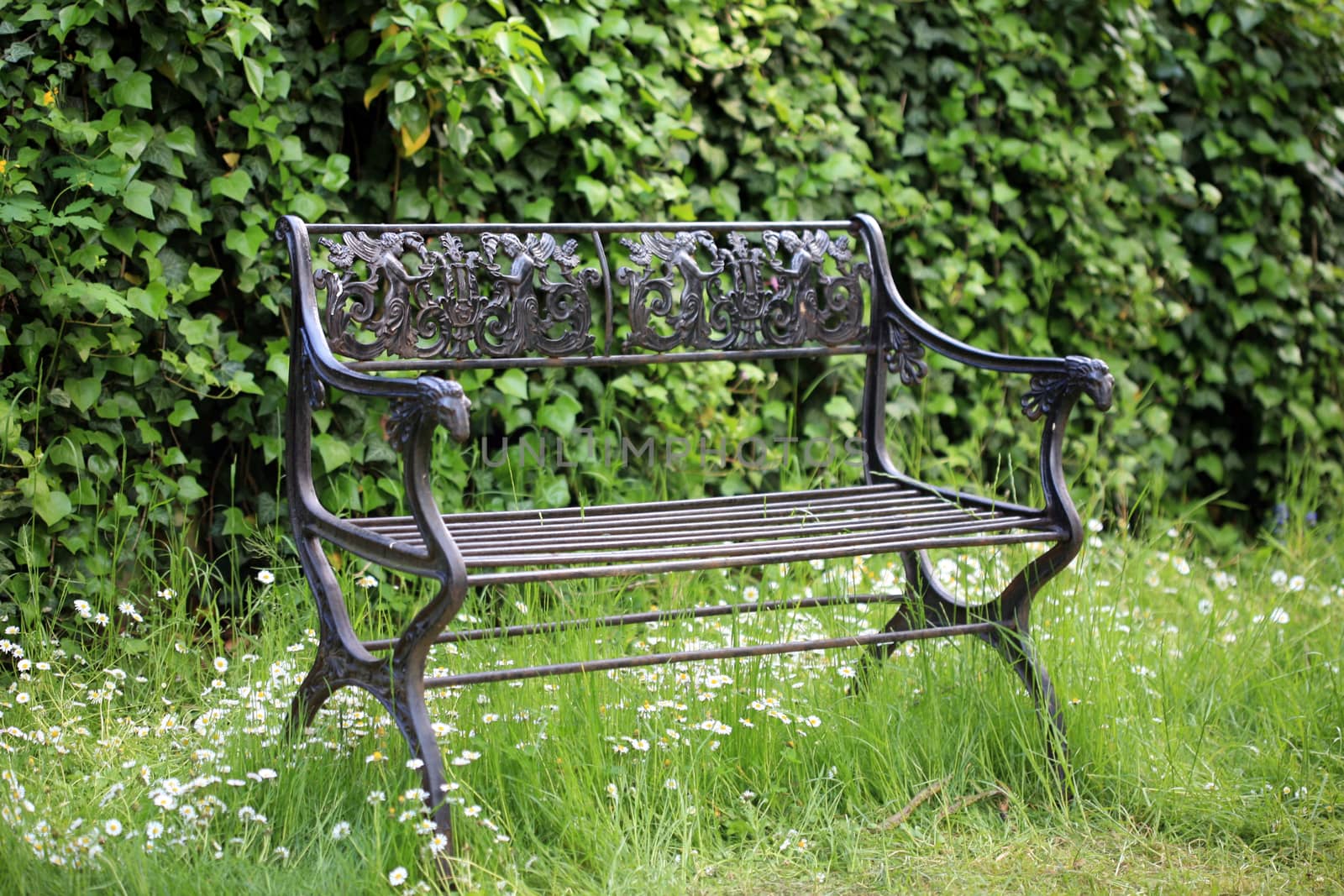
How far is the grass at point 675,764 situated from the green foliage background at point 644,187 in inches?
14.9

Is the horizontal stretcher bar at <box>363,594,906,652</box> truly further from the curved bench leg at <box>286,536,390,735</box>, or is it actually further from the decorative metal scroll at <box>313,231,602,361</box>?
the decorative metal scroll at <box>313,231,602,361</box>

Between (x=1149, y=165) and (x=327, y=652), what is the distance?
123 inches

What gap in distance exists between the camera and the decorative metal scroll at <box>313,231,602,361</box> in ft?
7.82

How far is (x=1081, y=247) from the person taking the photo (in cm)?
399

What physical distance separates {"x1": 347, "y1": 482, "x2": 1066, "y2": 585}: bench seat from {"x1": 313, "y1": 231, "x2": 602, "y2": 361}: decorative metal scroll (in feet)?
1.06

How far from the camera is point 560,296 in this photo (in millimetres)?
2602

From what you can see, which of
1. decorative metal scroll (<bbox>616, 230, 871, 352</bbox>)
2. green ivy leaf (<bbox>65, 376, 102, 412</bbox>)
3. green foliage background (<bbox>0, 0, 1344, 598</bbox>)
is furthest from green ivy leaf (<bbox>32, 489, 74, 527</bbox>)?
decorative metal scroll (<bbox>616, 230, 871, 352</bbox>)

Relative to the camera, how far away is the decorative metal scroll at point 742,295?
2.68 m

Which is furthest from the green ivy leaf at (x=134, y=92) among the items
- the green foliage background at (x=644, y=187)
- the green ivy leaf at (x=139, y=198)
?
the green ivy leaf at (x=139, y=198)

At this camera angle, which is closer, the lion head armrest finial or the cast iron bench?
the lion head armrest finial

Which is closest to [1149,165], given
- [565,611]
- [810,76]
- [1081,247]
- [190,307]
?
[1081,247]

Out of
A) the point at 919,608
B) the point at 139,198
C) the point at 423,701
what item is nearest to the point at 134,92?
the point at 139,198

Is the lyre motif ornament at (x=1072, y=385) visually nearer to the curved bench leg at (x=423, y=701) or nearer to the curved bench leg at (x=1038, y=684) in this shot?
the curved bench leg at (x=1038, y=684)

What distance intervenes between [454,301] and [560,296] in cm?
22
